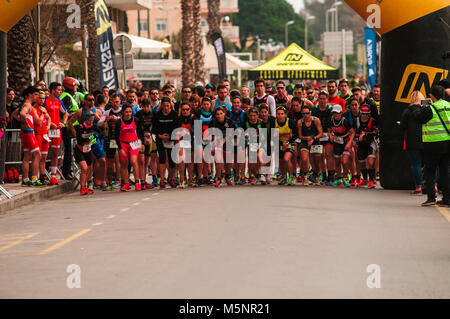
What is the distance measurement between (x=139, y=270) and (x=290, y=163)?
10.3 m

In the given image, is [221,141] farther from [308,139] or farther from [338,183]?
[338,183]

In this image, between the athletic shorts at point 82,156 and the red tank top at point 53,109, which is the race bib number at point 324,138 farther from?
the red tank top at point 53,109

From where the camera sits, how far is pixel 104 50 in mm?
23578

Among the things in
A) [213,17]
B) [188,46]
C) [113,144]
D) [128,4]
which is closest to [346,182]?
[113,144]

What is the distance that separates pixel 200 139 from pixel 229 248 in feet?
27.8

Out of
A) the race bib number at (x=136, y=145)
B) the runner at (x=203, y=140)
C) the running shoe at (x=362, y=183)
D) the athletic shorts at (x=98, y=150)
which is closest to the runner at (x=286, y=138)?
the running shoe at (x=362, y=183)

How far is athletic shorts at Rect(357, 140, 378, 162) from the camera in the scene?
1780cm

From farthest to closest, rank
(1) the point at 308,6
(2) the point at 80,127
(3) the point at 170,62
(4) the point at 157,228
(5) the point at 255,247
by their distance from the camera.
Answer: (1) the point at 308,6, (3) the point at 170,62, (2) the point at 80,127, (4) the point at 157,228, (5) the point at 255,247

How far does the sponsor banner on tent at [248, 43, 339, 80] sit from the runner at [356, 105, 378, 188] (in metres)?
15.5

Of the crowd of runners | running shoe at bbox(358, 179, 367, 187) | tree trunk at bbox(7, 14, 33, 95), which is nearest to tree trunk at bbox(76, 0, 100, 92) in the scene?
tree trunk at bbox(7, 14, 33, 95)

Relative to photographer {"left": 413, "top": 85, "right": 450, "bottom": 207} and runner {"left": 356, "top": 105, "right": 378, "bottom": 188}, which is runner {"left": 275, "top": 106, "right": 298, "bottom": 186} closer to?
runner {"left": 356, "top": 105, "right": 378, "bottom": 188}
